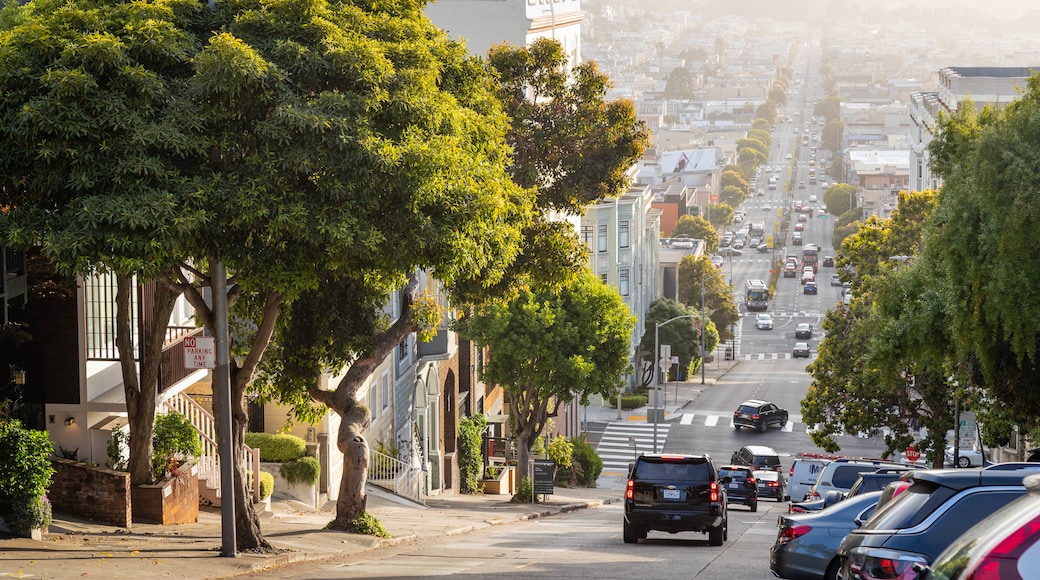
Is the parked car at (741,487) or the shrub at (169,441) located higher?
the shrub at (169,441)

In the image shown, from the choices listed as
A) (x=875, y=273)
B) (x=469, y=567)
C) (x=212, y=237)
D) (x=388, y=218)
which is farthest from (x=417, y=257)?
(x=875, y=273)

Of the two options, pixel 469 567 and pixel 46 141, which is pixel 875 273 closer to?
pixel 469 567

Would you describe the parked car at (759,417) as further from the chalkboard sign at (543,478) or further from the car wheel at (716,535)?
the car wheel at (716,535)

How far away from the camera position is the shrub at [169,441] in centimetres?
2248

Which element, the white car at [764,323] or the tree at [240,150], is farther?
the white car at [764,323]

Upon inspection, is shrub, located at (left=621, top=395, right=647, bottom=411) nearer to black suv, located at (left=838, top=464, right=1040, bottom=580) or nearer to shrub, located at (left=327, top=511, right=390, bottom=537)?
shrub, located at (left=327, top=511, right=390, bottom=537)

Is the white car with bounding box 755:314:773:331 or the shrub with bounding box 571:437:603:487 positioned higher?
the white car with bounding box 755:314:773:331

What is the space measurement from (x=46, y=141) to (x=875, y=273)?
34.2 meters

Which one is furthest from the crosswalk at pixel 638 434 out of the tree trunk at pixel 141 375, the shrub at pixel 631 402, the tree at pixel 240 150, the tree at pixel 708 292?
the tree at pixel 240 150

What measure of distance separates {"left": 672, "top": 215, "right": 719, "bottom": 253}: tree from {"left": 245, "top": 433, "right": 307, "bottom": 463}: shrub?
143167 mm

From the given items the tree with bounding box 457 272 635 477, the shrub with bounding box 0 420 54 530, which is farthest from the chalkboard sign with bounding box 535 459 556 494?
the shrub with bounding box 0 420 54 530

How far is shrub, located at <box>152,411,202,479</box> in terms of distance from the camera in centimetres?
2248

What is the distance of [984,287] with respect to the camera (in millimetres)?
20109

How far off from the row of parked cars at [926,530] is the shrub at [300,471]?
440 inches
